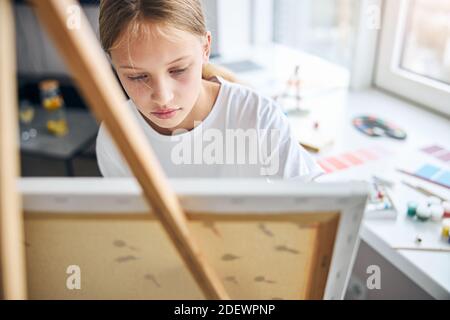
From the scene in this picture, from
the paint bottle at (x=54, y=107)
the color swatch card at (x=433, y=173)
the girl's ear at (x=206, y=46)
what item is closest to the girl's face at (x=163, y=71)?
the girl's ear at (x=206, y=46)

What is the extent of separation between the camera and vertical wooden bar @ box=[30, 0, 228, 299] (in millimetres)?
232

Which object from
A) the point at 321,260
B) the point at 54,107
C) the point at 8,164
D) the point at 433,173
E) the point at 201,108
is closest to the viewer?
the point at 8,164

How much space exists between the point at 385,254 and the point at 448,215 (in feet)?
0.42

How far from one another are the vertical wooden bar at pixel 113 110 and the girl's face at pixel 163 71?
12 centimetres

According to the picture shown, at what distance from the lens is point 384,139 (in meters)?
0.85

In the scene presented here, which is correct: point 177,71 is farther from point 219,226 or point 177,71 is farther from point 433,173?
point 433,173

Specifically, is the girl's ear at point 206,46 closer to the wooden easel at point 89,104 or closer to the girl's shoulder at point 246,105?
the girl's shoulder at point 246,105

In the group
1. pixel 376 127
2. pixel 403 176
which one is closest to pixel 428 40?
pixel 376 127

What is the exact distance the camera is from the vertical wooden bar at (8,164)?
23cm

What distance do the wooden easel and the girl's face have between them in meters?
0.13

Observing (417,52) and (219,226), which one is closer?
(219,226)

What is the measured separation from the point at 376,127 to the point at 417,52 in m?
0.20

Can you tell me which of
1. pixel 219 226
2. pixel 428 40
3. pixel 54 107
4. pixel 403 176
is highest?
pixel 428 40

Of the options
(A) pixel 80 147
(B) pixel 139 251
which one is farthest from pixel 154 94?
(A) pixel 80 147
